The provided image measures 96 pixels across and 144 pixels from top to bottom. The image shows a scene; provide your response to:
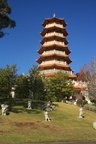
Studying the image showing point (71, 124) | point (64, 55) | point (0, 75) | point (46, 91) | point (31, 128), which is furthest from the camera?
point (64, 55)

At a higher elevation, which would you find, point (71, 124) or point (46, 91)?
point (46, 91)

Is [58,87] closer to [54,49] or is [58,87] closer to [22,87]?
[22,87]

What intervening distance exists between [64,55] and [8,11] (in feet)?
144

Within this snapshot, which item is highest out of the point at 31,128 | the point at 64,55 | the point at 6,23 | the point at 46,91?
the point at 64,55

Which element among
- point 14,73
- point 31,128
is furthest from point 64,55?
point 31,128

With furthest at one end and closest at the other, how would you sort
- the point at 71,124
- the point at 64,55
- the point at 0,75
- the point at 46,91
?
the point at 64,55
the point at 46,91
the point at 0,75
the point at 71,124

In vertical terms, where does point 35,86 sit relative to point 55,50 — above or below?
below

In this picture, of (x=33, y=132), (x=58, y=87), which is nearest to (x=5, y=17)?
(x=33, y=132)

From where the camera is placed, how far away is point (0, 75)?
53.3 meters

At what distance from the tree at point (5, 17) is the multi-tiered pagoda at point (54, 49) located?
40.1m

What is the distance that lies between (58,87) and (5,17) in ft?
86.7

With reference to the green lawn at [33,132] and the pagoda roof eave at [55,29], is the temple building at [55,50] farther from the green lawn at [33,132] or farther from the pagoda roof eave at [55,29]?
the green lawn at [33,132]

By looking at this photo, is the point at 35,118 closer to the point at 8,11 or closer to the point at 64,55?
the point at 8,11

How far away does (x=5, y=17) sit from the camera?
113 feet
